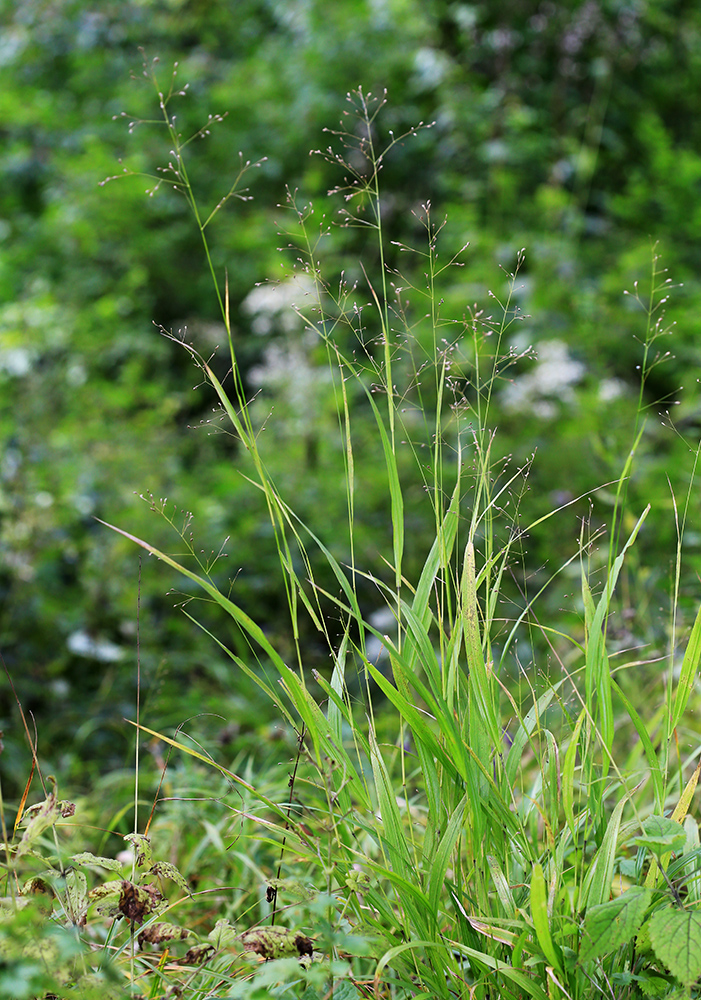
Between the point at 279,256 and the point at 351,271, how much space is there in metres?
0.50

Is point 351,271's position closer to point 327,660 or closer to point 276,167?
point 276,167

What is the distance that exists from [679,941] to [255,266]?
4.76 m

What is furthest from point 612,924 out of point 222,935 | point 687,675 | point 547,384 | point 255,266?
point 255,266

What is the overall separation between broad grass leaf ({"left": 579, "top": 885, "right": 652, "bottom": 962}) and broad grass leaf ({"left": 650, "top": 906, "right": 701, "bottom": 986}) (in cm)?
2

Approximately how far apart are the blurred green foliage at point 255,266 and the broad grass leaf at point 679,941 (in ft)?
3.66

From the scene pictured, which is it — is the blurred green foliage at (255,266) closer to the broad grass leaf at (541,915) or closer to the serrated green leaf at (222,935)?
the broad grass leaf at (541,915)

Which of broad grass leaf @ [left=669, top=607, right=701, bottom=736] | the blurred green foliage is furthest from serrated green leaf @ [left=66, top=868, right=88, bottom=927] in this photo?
the blurred green foliage

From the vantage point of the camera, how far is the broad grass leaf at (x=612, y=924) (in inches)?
32.0

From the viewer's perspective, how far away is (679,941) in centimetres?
80

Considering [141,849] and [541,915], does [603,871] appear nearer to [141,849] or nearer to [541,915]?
[541,915]

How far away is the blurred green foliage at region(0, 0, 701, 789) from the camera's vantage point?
2729 millimetres

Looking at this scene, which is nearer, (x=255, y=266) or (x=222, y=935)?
(x=222, y=935)

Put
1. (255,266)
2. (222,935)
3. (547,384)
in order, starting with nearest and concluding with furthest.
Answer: (222,935) < (547,384) < (255,266)

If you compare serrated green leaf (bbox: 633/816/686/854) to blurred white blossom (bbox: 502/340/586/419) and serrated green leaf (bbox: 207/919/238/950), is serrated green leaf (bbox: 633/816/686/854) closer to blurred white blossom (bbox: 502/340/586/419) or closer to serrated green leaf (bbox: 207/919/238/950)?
serrated green leaf (bbox: 207/919/238/950)
